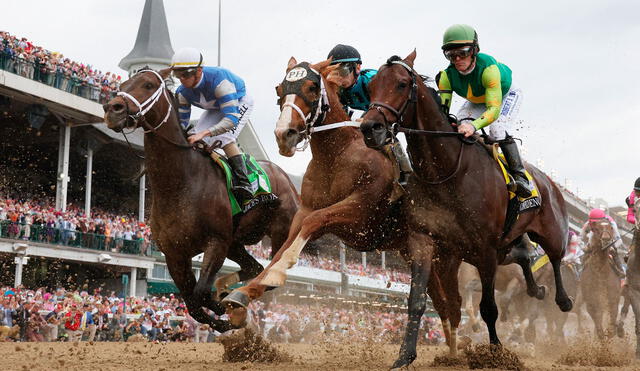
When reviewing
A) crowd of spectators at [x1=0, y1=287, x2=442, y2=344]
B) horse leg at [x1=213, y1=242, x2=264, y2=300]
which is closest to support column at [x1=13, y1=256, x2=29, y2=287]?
crowd of spectators at [x1=0, y1=287, x2=442, y2=344]

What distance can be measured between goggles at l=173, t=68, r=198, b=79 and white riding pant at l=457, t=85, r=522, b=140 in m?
2.65

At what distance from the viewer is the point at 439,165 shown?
588cm

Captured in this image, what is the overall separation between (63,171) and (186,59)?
16604mm

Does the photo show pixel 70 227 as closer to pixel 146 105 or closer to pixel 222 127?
pixel 222 127

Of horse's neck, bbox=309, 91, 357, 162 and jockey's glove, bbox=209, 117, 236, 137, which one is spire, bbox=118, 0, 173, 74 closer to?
jockey's glove, bbox=209, 117, 236, 137

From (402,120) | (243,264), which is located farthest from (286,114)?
(243,264)

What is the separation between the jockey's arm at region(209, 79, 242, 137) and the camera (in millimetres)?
7500

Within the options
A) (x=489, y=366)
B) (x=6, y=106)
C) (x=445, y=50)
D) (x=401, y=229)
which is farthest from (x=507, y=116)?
(x=6, y=106)

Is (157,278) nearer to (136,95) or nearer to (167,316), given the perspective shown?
(167,316)

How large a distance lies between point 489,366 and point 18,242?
16394mm

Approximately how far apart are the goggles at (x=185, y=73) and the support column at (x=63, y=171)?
16007 millimetres

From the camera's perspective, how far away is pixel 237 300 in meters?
5.06

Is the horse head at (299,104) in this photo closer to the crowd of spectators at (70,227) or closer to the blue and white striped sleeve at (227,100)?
the blue and white striped sleeve at (227,100)

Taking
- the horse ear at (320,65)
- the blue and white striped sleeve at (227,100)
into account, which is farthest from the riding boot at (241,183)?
the horse ear at (320,65)
